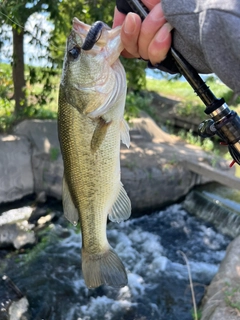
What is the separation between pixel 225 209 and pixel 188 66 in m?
5.66

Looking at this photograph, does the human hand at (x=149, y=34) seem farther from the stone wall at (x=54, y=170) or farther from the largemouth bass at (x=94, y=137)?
the stone wall at (x=54, y=170)

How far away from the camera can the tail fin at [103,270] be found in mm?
2117

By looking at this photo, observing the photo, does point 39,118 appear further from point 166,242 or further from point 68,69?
point 68,69

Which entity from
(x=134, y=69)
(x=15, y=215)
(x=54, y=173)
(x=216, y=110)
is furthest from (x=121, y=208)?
(x=54, y=173)

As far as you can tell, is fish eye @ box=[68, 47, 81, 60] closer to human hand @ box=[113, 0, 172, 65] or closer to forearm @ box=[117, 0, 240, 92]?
human hand @ box=[113, 0, 172, 65]

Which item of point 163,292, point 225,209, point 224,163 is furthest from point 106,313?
point 224,163

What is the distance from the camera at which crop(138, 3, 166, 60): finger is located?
1308 mm

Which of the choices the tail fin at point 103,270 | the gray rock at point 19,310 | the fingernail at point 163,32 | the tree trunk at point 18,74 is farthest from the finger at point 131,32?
the tree trunk at point 18,74

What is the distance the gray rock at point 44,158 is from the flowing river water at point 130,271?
2.16ft

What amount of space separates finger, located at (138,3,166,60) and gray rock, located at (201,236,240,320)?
8.98ft

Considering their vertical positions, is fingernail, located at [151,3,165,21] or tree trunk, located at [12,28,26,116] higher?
fingernail, located at [151,3,165,21]

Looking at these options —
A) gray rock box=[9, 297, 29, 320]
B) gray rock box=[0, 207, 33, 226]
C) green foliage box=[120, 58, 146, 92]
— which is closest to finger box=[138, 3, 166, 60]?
gray rock box=[9, 297, 29, 320]

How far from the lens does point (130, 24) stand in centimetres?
139

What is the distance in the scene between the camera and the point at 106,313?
4484 mm
